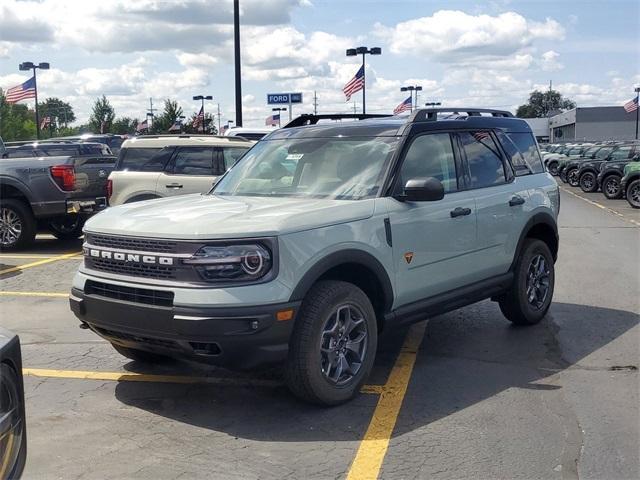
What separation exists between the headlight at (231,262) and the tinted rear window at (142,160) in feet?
23.3

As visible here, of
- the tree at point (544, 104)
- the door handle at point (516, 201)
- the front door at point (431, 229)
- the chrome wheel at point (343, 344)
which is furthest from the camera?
the tree at point (544, 104)

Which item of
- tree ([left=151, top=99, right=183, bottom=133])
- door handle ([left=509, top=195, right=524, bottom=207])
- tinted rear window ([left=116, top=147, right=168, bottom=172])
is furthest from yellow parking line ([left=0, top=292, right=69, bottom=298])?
tree ([left=151, top=99, right=183, bottom=133])

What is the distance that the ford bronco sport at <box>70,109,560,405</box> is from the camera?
4.05 m

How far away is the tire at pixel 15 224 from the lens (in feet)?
37.4

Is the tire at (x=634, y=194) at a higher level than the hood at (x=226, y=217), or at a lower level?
lower

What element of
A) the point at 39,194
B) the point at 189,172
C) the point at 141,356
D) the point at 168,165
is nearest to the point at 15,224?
the point at 39,194

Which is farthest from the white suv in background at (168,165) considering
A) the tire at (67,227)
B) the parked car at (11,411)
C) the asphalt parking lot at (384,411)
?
the parked car at (11,411)

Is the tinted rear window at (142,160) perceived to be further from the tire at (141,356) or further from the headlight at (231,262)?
the headlight at (231,262)

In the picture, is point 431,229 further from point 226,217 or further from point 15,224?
point 15,224

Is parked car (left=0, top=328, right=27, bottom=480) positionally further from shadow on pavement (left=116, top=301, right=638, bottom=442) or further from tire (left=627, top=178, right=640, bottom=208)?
tire (left=627, top=178, right=640, bottom=208)

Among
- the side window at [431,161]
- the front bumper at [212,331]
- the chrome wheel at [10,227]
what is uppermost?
the side window at [431,161]

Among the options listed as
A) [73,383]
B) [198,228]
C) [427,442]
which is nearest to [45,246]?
[73,383]

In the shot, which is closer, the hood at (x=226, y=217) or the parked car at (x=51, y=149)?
the hood at (x=226, y=217)

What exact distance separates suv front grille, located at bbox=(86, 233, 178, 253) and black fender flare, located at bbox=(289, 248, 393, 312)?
31.2 inches
